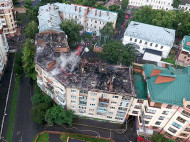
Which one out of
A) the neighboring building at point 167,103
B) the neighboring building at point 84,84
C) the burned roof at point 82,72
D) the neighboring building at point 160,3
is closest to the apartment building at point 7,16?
the burned roof at point 82,72

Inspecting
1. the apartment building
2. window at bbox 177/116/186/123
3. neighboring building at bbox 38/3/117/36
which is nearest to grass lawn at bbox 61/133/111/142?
window at bbox 177/116/186/123

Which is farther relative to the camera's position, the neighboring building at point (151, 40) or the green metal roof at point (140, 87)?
the neighboring building at point (151, 40)

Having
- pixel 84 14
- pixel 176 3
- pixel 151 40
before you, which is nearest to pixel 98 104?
pixel 151 40

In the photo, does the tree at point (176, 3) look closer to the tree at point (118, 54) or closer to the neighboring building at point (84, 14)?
the neighboring building at point (84, 14)

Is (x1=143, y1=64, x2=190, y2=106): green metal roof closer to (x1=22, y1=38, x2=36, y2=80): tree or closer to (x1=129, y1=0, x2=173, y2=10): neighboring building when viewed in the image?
(x1=22, y1=38, x2=36, y2=80): tree

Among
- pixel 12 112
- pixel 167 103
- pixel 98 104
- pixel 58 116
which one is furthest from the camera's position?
pixel 12 112

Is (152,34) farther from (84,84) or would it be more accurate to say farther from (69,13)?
(84,84)

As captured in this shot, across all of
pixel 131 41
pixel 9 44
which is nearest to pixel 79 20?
pixel 131 41
